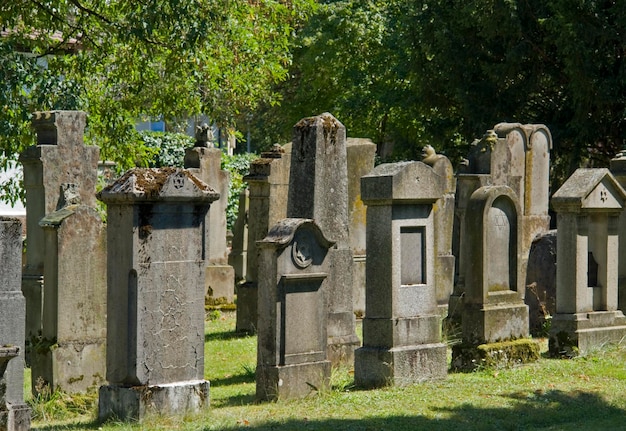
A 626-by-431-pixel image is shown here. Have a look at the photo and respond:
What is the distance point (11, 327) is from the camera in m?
9.26

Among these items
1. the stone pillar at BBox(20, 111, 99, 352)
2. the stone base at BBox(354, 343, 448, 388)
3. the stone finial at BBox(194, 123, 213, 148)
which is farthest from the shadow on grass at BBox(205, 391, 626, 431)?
the stone finial at BBox(194, 123, 213, 148)

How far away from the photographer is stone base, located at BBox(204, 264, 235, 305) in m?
19.9

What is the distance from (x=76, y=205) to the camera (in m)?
12.1

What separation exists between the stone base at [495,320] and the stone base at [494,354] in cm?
8

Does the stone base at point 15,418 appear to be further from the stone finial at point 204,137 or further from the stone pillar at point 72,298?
the stone finial at point 204,137

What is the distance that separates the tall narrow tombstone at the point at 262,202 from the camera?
1650 cm

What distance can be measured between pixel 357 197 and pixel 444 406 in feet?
20.0

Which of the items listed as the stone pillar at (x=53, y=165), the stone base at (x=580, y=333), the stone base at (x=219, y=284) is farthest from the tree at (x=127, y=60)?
the stone base at (x=580, y=333)

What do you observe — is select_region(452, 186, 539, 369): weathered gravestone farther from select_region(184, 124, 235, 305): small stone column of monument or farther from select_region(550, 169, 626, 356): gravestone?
select_region(184, 124, 235, 305): small stone column of monument

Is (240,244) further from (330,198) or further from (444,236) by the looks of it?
(330,198)

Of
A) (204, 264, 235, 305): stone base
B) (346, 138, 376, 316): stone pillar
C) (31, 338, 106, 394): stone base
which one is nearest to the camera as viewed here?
(31, 338, 106, 394): stone base

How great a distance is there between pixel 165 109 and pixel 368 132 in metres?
20.6

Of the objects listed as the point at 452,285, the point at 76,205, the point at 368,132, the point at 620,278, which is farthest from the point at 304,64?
the point at 76,205

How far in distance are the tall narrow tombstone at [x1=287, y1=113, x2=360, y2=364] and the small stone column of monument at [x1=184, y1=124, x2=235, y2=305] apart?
6.45 m
